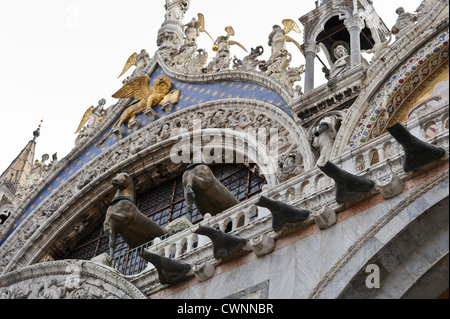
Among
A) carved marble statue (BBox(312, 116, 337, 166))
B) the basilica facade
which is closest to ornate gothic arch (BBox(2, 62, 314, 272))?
the basilica facade

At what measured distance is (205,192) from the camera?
12445mm

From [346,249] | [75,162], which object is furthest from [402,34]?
[75,162]

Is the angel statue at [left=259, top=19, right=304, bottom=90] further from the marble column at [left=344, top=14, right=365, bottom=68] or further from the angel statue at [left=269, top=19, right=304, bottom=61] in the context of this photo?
the marble column at [left=344, top=14, right=365, bottom=68]

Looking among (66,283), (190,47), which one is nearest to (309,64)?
(190,47)

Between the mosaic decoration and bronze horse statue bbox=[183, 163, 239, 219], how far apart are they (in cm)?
201

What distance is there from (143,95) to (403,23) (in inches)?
281

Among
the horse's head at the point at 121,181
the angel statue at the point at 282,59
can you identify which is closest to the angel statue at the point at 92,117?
the angel statue at the point at 282,59

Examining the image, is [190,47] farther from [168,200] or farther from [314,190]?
[314,190]

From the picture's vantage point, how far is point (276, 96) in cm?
1541

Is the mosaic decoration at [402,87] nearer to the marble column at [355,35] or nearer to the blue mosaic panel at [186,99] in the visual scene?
the marble column at [355,35]

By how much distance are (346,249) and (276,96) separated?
681 cm

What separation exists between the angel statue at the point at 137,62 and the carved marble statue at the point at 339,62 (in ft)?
20.9
